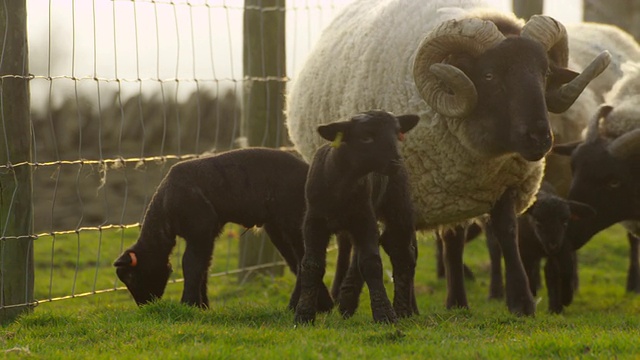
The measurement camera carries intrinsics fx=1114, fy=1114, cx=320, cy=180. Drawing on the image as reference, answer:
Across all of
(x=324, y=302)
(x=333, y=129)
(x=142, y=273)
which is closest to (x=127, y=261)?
(x=142, y=273)

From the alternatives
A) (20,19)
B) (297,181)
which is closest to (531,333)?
(297,181)

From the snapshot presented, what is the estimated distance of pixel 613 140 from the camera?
9000mm

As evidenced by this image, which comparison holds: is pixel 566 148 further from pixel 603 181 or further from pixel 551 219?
pixel 551 219

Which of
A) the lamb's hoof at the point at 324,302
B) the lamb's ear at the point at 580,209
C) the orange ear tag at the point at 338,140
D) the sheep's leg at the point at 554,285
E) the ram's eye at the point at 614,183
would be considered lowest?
the sheep's leg at the point at 554,285

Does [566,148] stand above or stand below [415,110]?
below

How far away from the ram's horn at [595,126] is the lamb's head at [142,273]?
3639 millimetres

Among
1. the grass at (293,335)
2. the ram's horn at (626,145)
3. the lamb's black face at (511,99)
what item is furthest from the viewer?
the ram's horn at (626,145)

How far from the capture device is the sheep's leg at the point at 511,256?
25.8ft

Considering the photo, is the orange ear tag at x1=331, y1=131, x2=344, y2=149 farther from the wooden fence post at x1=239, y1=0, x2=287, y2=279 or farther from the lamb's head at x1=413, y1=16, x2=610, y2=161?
the wooden fence post at x1=239, y1=0, x2=287, y2=279

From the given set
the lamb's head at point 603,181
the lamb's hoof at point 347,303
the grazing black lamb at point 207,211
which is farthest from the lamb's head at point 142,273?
the lamb's head at point 603,181

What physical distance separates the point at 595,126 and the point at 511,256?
5.61ft

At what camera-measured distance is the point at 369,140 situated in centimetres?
647

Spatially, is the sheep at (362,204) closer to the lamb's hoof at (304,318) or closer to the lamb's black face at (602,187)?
the lamb's hoof at (304,318)

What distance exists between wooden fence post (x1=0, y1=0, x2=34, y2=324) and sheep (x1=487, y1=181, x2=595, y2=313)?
384 centimetres
